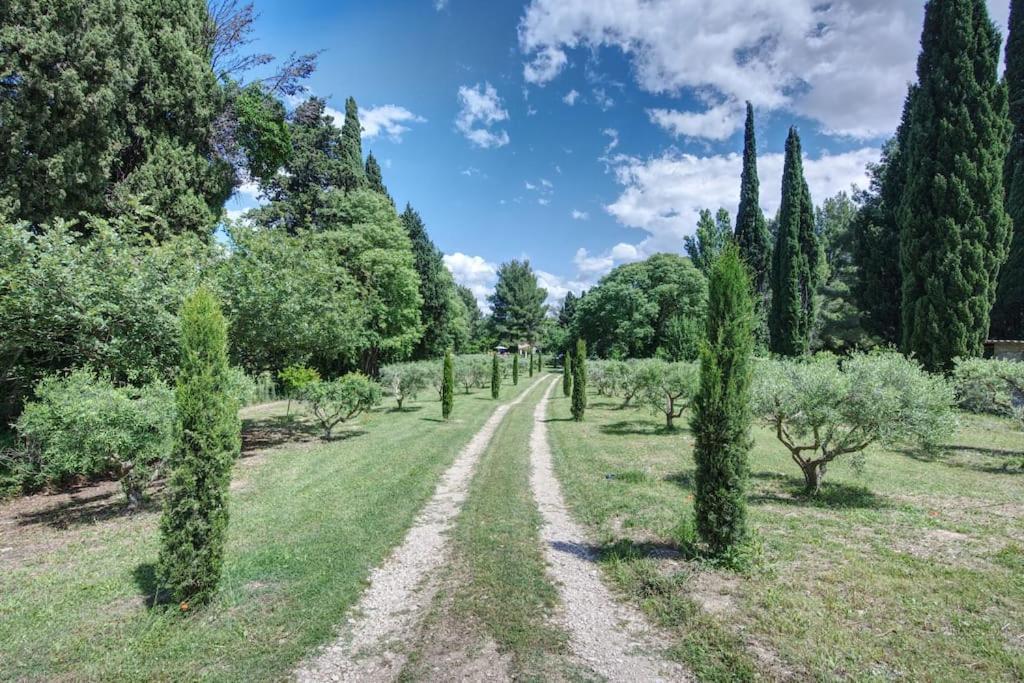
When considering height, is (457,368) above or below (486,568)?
above

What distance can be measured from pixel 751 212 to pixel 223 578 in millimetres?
43367

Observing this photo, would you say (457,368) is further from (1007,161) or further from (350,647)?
(1007,161)

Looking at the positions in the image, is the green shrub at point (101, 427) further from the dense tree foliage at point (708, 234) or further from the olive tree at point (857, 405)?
the dense tree foliage at point (708, 234)

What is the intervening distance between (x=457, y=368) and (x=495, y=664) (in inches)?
1102

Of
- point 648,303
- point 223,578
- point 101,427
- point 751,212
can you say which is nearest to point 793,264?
point 751,212

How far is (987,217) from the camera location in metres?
20.9

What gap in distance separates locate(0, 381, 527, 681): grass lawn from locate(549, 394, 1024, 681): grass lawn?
3.38 meters

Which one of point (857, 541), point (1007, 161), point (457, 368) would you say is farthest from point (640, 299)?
point (857, 541)

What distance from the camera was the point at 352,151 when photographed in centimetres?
3278

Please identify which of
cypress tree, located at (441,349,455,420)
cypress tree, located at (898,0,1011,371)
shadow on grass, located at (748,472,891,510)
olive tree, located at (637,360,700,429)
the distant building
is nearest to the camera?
shadow on grass, located at (748,472,891,510)

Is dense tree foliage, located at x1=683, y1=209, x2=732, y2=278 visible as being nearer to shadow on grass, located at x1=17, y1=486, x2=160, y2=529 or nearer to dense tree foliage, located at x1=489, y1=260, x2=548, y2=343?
dense tree foliage, located at x1=489, y1=260, x2=548, y2=343

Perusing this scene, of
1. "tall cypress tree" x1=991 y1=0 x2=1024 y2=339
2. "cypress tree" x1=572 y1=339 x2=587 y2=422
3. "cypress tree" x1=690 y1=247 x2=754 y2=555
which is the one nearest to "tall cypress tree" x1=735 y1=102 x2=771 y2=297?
"tall cypress tree" x1=991 y1=0 x2=1024 y2=339

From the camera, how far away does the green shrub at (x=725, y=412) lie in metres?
5.85

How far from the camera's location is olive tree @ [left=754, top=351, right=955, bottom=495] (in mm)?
8148
